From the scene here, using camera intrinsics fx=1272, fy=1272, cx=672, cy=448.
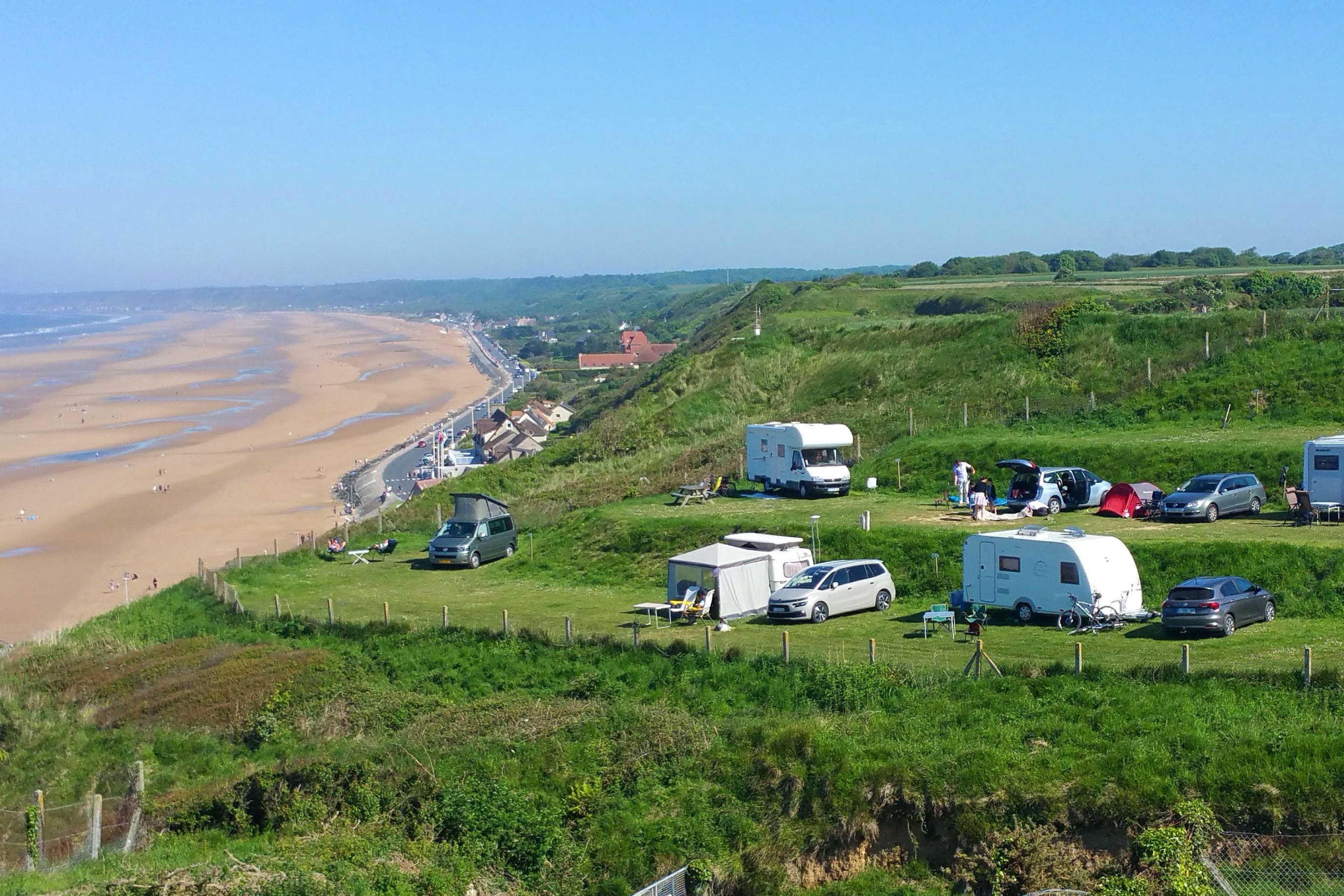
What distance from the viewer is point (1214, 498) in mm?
26969

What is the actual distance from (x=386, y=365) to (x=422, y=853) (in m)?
135

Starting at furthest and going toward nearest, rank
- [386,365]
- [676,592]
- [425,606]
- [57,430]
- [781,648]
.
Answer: [386,365] < [57,430] < [425,606] < [676,592] < [781,648]

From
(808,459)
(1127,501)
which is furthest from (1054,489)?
(808,459)

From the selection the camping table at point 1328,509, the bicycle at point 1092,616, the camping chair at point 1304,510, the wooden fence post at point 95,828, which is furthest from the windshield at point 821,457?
the wooden fence post at point 95,828

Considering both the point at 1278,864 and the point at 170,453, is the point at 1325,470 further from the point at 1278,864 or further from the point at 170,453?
the point at 170,453

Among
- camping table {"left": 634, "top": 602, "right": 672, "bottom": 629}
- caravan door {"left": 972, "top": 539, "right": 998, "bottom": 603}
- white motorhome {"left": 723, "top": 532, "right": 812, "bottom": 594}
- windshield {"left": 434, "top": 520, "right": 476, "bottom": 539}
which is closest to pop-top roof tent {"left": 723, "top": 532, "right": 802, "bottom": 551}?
white motorhome {"left": 723, "top": 532, "right": 812, "bottom": 594}

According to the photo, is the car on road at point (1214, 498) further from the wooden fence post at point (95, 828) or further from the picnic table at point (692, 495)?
the wooden fence post at point (95, 828)

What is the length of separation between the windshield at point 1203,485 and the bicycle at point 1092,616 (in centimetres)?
722

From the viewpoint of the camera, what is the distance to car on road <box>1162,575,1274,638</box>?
19.8 m

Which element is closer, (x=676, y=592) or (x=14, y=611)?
(x=676, y=592)

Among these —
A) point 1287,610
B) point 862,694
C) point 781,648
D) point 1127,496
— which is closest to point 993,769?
point 862,694

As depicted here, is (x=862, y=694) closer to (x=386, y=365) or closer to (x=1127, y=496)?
(x=1127, y=496)

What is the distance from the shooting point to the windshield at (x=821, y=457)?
3400 centimetres

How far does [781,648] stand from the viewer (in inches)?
842
